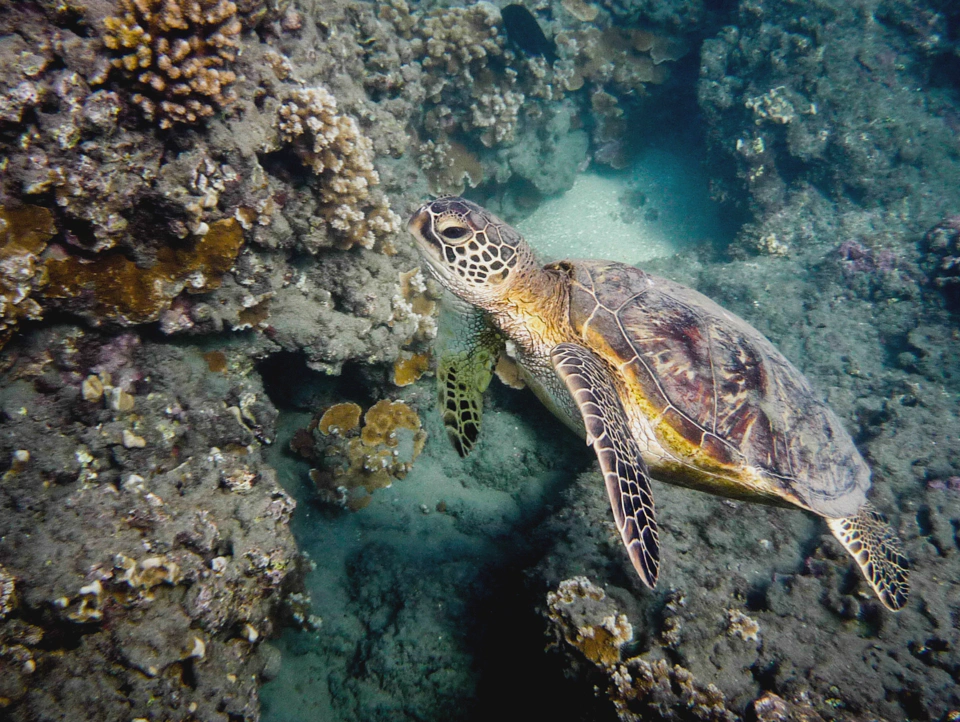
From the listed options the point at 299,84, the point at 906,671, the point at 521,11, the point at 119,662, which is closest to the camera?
the point at 119,662

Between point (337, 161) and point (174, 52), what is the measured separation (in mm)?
1092

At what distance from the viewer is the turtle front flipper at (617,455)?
2170 mm

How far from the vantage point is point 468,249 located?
10.3 ft

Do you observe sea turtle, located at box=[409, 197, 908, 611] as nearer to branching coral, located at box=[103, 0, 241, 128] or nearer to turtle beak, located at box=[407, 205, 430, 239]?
turtle beak, located at box=[407, 205, 430, 239]

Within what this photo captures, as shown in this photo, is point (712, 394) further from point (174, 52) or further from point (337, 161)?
point (174, 52)

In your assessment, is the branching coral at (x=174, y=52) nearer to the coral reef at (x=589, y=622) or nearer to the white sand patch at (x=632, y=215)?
the coral reef at (x=589, y=622)

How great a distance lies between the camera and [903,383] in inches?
218

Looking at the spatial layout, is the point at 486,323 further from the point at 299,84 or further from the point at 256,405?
the point at 299,84

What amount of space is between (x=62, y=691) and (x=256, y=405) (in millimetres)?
1854

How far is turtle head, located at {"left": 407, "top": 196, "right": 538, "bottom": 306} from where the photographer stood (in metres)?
3.09

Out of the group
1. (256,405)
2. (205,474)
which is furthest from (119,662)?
(256,405)

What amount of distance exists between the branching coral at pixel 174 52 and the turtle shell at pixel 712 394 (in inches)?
109

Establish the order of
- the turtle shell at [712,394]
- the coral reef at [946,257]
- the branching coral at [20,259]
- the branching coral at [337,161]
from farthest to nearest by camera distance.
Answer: the coral reef at [946,257], the branching coral at [337,161], the turtle shell at [712,394], the branching coral at [20,259]

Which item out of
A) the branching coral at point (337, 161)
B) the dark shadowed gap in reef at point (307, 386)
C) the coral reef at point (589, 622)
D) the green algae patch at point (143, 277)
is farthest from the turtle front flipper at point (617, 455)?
the green algae patch at point (143, 277)
